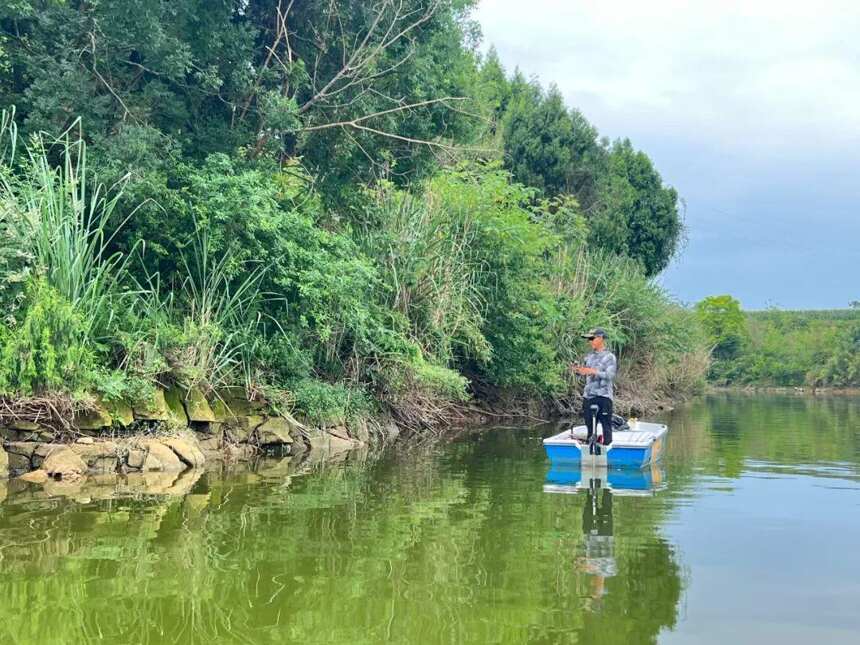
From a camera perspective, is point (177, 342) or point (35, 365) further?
point (177, 342)

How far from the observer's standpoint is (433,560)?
5.97 metres

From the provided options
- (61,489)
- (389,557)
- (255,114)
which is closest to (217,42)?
(255,114)

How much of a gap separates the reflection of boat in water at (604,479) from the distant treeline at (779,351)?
5605 cm

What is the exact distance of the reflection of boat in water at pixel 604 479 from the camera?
31.1 ft

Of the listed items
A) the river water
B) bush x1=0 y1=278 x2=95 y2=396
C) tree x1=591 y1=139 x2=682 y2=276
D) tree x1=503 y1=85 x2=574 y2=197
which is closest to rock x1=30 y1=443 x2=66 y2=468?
bush x1=0 y1=278 x2=95 y2=396

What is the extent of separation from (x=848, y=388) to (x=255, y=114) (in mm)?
60363

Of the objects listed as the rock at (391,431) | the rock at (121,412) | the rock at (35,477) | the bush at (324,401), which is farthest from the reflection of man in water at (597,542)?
the rock at (391,431)

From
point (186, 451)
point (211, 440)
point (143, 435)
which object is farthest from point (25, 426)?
point (211, 440)

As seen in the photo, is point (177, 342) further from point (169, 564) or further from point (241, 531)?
point (169, 564)

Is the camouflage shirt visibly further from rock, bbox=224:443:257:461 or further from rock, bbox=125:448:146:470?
rock, bbox=125:448:146:470

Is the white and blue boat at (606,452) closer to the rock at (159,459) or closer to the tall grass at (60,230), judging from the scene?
the rock at (159,459)

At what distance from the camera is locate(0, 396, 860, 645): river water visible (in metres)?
4.59

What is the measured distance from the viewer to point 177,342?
36.8 ft

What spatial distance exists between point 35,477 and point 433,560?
5.19 meters
